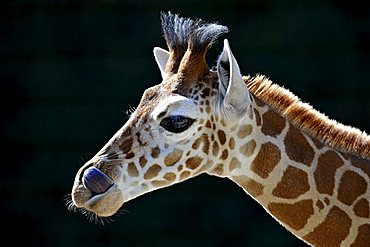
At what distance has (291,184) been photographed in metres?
3.54

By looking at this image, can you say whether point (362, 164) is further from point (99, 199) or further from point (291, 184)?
point (99, 199)

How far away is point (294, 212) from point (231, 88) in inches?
19.6

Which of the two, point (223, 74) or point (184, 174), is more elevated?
point (223, 74)

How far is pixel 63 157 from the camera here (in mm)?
6812

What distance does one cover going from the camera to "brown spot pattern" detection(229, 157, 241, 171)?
11.6 feet

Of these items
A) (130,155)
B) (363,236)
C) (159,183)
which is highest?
(130,155)

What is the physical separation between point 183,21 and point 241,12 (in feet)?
10.2

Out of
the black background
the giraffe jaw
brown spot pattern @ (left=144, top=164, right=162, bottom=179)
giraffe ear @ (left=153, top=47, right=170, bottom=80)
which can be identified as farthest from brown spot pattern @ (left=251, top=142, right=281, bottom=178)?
the black background

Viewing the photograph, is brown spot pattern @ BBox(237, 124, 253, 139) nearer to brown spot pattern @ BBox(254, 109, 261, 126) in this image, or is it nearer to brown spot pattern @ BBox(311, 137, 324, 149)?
brown spot pattern @ BBox(254, 109, 261, 126)

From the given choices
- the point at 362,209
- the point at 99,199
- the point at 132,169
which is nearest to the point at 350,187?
the point at 362,209

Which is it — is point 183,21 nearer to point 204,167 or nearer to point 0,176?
point 204,167

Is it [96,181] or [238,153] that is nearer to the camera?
[96,181]

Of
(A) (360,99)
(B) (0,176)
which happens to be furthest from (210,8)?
(B) (0,176)

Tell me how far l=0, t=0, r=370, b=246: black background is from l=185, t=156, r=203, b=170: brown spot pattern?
3227 millimetres
